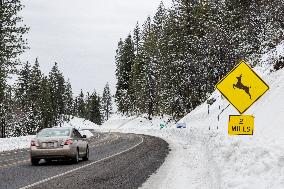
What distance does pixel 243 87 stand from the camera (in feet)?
42.8

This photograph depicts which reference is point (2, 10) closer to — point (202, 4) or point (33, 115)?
point (202, 4)

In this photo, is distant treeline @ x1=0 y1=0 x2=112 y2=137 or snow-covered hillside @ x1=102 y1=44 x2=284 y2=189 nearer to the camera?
snow-covered hillside @ x1=102 y1=44 x2=284 y2=189

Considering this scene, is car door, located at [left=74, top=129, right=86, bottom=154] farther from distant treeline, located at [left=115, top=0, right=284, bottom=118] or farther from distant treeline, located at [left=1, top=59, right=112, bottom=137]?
distant treeline, located at [left=1, top=59, right=112, bottom=137]

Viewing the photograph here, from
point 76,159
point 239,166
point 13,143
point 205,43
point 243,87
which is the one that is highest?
point 205,43

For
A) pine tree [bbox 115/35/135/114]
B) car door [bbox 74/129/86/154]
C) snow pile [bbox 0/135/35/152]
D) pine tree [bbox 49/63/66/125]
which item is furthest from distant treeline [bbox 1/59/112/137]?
car door [bbox 74/129/86/154]

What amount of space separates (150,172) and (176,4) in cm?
5051

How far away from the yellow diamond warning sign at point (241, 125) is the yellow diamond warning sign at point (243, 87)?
12.8 inches

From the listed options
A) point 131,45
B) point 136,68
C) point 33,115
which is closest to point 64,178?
point 33,115

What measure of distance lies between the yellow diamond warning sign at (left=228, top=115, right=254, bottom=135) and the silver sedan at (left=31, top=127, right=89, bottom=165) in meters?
7.02

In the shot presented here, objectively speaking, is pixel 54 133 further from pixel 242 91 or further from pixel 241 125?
pixel 241 125

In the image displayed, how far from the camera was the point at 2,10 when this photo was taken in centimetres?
4422

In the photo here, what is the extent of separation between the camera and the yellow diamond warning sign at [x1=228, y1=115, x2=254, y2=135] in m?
12.5

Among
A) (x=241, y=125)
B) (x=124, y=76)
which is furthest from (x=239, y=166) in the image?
(x=124, y=76)

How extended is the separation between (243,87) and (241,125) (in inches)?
41.6
